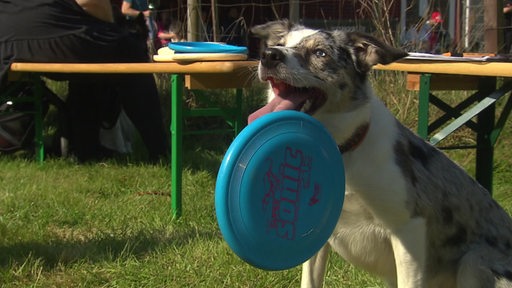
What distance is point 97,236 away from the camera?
4625 mm

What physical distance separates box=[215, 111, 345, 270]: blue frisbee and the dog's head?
0.74 ft

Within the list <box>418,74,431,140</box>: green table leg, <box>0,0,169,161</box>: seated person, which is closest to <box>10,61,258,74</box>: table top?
<box>0,0,169,161</box>: seated person

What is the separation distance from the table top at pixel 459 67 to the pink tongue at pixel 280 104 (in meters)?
1.08

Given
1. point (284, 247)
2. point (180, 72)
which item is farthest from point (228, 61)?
point (284, 247)

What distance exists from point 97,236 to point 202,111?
1.15 metres

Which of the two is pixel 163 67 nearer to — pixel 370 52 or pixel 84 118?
pixel 370 52

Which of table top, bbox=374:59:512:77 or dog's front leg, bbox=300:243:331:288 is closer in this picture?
dog's front leg, bbox=300:243:331:288

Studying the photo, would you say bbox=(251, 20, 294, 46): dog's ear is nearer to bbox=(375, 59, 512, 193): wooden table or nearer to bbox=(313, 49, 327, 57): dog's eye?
bbox=(313, 49, 327, 57): dog's eye

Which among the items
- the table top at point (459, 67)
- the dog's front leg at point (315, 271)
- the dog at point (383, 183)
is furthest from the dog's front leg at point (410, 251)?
the table top at point (459, 67)

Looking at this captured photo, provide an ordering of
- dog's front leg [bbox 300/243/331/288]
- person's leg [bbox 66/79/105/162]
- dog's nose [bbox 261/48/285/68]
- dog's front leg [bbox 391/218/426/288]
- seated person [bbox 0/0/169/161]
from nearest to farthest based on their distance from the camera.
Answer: dog's nose [bbox 261/48/285/68]
dog's front leg [bbox 391/218/426/288]
dog's front leg [bbox 300/243/331/288]
seated person [bbox 0/0/169/161]
person's leg [bbox 66/79/105/162]

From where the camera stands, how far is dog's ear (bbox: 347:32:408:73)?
3.25 meters

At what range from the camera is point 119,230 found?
4762mm

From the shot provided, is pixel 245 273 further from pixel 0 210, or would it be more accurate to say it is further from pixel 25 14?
pixel 25 14

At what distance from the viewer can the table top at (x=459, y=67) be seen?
436 cm
